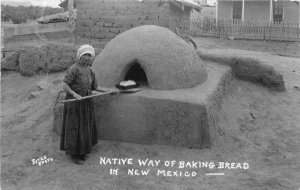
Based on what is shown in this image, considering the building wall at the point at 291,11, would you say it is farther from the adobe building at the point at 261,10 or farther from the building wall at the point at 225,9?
the building wall at the point at 225,9

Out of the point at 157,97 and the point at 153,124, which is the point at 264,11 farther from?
the point at 153,124

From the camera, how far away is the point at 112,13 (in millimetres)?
8969

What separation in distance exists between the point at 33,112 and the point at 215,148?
3.84 m

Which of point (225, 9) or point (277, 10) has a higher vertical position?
point (225, 9)

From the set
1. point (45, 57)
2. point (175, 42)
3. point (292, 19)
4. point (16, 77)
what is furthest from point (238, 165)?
point (292, 19)

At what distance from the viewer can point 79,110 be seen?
4.63 metres

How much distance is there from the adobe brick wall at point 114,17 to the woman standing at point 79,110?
14.3 ft

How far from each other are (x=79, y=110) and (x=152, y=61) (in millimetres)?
1491

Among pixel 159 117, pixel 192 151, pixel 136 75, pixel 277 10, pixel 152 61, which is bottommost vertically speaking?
pixel 192 151

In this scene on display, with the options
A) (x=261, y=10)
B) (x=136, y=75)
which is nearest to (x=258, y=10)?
(x=261, y=10)

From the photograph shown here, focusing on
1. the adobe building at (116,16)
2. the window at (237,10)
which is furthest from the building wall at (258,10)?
the adobe building at (116,16)

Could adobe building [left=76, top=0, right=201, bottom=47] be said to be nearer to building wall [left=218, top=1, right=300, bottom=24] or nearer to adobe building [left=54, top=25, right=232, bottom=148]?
adobe building [left=54, top=25, right=232, bottom=148]

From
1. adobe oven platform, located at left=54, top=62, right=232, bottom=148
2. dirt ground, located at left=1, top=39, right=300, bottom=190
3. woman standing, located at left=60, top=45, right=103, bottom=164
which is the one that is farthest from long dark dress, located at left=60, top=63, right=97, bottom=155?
adobe oven platform, located at left=54, top=62, right=232, bottom=148

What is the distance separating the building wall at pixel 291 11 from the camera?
2017 centimetres
